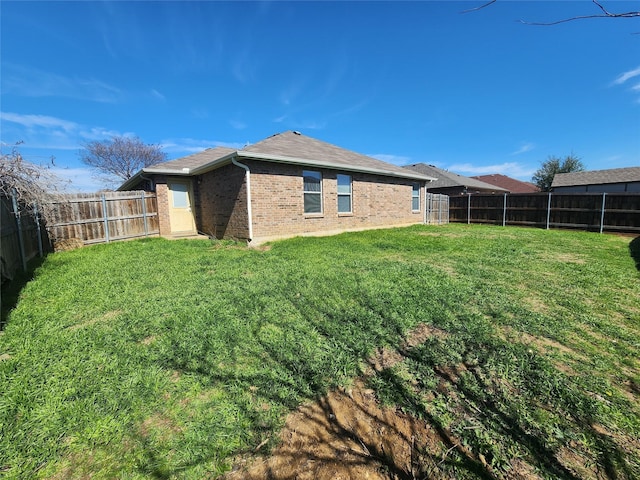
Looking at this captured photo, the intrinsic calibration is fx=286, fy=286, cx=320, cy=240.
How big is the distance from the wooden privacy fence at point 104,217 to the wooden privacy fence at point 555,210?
16458mm

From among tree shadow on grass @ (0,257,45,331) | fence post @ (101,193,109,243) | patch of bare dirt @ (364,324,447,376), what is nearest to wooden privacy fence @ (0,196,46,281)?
tree shadow on grass @ (0,257,45,331)

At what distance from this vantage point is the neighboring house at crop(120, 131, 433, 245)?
8906 millimetres

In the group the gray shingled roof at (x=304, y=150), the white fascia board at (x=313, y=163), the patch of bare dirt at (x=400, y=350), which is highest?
the gray shingled roof at (x=304, y=150)

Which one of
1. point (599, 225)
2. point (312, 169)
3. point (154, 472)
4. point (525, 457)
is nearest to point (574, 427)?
point (525, 457)

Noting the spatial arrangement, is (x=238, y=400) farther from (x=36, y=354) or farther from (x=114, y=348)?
(x=36, y=354)

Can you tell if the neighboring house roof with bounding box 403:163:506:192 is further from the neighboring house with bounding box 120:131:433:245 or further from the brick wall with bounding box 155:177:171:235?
the brick wall with bounding box 155:177:171:235

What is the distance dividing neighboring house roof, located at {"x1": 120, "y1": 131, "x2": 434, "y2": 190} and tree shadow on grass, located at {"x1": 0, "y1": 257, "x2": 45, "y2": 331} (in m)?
5.17

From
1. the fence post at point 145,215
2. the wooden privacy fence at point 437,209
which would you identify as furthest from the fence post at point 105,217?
the wooden privacy fence at point 437,209

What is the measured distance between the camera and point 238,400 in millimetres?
2129

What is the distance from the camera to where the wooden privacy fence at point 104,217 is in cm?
892

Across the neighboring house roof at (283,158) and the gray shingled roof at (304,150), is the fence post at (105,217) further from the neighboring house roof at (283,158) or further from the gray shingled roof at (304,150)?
the gray shingled roof at (304,150)

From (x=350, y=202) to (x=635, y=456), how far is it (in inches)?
408

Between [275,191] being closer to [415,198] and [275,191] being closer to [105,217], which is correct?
[105,217]

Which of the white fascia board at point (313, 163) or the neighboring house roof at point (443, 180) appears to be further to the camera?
the neighboring house roof at point (443, 180)
